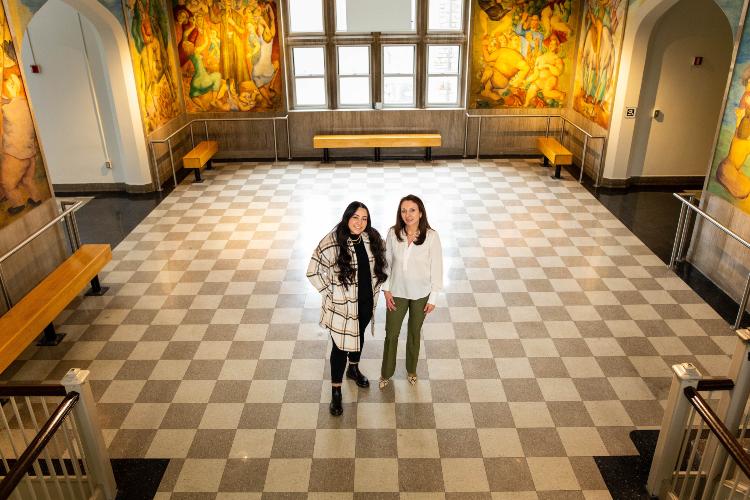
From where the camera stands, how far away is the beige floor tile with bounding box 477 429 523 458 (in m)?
4.63

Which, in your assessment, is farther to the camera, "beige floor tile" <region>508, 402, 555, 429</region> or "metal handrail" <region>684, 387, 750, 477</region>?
"beige floor tile" <region>508, 402, 555, 429</region>

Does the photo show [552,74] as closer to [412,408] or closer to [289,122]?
[289,122]

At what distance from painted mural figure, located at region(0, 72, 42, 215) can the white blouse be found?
4553mm

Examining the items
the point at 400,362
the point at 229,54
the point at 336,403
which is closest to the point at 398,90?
the point at 229,54

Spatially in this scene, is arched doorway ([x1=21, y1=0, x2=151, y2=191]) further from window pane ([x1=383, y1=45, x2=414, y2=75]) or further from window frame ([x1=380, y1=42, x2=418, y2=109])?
window pane ([x1=383, y1=45, x2=414, y2=75])

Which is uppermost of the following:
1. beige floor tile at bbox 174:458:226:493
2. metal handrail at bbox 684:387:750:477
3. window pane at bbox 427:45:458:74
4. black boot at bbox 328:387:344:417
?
window pane at bbox 427:45:458:74

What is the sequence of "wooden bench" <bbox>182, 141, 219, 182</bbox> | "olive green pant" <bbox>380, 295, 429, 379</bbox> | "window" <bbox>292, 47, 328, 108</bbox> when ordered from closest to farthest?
"olive green pant" <bbox>380, 295, 429, 379</bbox> < "wooden bench" <bbox>182, 141, 219, 182</bbox> < "window" <bbox>292, 47, 328, 108</bbox>

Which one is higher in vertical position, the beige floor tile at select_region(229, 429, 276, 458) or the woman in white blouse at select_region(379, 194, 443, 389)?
the woman in white blouse at select_region(379, 194, 443, 389)

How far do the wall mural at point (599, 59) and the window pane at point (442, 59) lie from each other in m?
2.68

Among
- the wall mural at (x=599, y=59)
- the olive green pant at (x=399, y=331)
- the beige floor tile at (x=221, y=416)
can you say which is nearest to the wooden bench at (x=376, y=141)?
the wall mural at (x=599, y=59)

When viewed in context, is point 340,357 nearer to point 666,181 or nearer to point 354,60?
point 666,181

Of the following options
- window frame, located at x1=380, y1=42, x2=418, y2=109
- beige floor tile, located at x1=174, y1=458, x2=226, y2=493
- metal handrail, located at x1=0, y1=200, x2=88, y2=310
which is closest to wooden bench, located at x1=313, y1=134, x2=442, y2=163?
window frame, located at x1=380, y1=42, x2=418, y2=109

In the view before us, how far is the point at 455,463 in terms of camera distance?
178 inches

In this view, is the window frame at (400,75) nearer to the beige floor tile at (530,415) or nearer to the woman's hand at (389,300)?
the woman's hand at (389,300)
